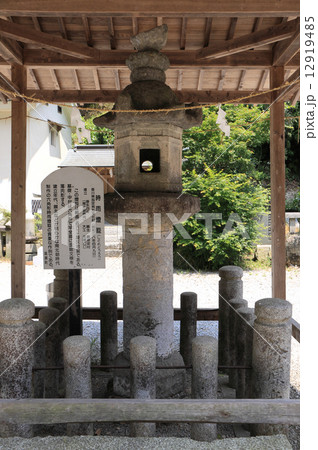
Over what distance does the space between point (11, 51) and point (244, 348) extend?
4.18 metres

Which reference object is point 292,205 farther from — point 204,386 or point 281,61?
point 204,386

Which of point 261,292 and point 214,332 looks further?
point 261,292

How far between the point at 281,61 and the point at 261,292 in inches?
193

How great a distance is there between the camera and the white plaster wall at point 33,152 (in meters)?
13.9

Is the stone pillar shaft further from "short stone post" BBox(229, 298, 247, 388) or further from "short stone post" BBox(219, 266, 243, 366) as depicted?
"short stone post" BBox(219, 266, 243, 366)

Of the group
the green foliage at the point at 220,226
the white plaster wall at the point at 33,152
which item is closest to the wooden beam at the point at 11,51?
the green foliage at the point at 220,226

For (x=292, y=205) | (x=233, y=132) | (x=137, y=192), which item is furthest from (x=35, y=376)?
(x=292, y=205)

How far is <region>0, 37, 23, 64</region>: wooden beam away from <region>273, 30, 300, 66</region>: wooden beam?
126 inches

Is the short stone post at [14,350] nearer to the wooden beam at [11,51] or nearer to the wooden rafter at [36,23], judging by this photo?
the wooden beam at [11,51]

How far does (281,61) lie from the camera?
467cm

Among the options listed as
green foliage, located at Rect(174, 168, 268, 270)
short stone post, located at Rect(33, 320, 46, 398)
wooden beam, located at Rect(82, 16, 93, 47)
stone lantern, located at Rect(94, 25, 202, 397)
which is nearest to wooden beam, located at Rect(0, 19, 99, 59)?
wooden beam, located at Rect(82, 16, 93, 47)

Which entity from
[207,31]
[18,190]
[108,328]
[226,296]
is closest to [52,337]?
[108,328]

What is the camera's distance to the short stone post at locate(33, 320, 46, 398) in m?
2.93

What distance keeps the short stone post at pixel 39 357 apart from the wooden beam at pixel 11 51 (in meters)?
3.12
